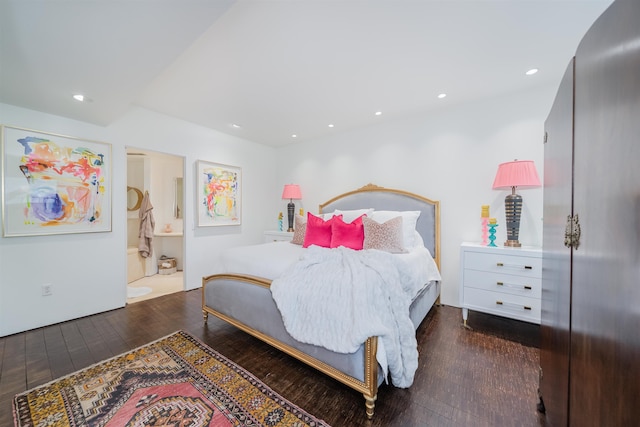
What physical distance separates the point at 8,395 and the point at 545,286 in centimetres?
344

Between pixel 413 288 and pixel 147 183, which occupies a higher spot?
pixel 147 183

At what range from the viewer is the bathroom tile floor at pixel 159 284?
11.6ft

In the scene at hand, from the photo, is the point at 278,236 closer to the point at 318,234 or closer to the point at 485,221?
the point at 318,234

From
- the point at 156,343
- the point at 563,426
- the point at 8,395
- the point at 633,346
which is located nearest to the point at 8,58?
the point at 8,395

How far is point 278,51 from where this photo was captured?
2.04 meters

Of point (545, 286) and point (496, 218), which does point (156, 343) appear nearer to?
point (545, 286)

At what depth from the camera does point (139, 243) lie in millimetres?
4598

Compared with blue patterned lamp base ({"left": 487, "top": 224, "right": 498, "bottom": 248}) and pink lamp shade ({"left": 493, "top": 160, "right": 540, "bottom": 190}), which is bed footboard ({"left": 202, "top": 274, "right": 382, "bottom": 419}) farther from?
pink lamp shade ({"left": 493, "top": 160, "right": 540, "bottom": 190})

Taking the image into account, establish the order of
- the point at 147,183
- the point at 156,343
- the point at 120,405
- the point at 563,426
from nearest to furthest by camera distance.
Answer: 1. the point at 563,426
2. the point at 120,405
3. the point at 156,343
4. the point at 147,183

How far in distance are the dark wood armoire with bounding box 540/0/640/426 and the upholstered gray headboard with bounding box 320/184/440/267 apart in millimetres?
2133

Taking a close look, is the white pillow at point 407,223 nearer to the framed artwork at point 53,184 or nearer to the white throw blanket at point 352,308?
the white throw blanket at point 352,308

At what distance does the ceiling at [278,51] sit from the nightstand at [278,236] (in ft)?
7.08

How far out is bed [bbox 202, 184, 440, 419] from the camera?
1.46m

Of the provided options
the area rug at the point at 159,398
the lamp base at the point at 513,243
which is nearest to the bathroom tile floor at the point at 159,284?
the area rug at the point at 159,398
